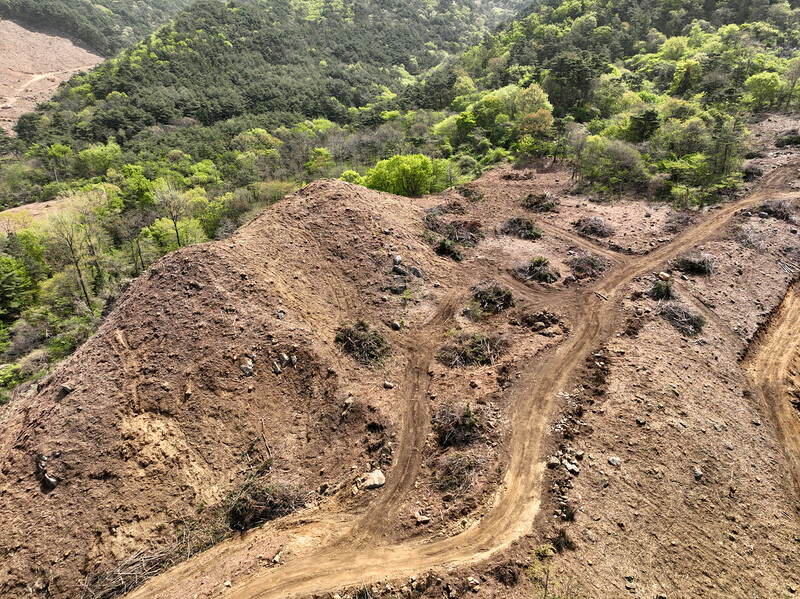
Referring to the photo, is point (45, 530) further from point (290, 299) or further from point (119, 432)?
point (290, 299)

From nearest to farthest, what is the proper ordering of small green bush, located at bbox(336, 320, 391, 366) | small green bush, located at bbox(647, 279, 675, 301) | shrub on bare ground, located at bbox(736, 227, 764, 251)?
small green bush, located at bbox(336, 320, 391, 366), small green bush, located at bbox(647, 279, 675, 301), shrub on bare ground, located at bbox(736, 227, 764, 251)

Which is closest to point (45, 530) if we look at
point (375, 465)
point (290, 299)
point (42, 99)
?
point (375, 465)

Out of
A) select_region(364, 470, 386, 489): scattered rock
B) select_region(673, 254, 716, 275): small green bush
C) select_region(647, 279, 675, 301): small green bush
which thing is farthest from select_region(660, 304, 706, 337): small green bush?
select_region(364, 470, 386, 489): scattered rock

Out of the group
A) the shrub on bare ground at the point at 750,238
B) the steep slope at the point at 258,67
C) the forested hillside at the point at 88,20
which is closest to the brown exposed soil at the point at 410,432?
the shrub on bare ground at the point at 750,238

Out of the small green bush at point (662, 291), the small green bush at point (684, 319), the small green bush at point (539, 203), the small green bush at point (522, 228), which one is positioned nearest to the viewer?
the small green bush at point (684, 319)

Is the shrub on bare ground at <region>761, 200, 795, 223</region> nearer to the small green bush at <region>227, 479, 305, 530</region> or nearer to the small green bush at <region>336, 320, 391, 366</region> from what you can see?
the small green bush at <region>336, 320, 391, 366</region>

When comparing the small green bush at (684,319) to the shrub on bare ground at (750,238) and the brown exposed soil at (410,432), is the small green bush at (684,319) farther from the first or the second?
the shrub on bare ground at (750,238)

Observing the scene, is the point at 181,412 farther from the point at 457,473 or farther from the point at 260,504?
the point at 457,473
